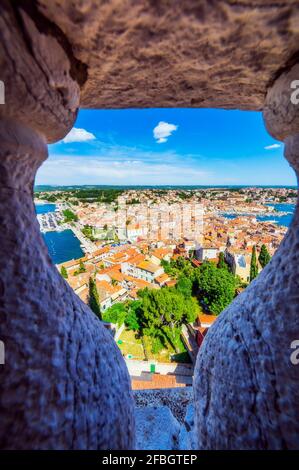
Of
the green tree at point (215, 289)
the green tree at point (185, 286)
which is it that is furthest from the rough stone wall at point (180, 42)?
the green tree at point (185, 286)

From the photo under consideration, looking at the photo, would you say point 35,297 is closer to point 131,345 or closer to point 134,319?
point 131,345

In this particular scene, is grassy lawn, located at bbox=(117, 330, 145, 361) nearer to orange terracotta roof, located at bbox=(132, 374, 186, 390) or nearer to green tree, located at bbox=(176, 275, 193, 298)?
orange terracotta roof, located at bbox=(132, 374, 186, 390)

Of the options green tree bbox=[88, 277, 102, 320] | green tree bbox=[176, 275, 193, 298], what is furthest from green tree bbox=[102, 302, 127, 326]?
green tree bbox=[176, 275, 193, 298]

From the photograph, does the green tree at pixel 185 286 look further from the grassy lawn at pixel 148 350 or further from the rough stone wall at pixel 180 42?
the rough stone wall at pixel 180 42
